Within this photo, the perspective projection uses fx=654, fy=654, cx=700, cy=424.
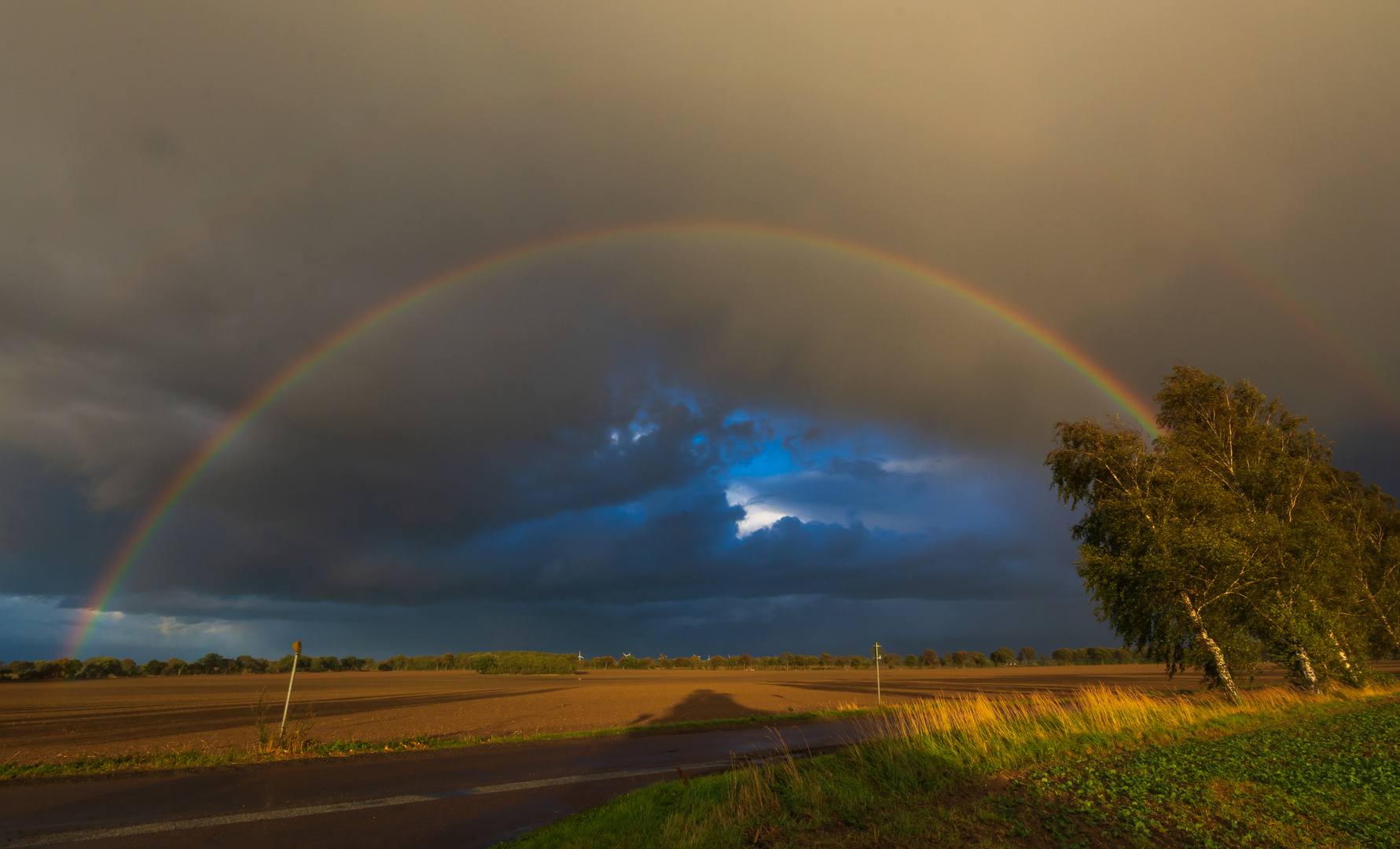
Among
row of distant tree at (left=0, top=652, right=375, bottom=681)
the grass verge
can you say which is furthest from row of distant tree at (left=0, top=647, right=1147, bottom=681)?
the grass verge

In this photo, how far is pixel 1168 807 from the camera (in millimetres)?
9562

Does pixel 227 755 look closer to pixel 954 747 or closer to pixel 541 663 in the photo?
pixel 954 747

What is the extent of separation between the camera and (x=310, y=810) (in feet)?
42.9

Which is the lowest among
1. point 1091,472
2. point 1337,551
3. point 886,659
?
point 886,659

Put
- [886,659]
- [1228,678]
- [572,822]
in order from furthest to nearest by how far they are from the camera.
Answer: [886,659] < [1228,678] < [572,822]

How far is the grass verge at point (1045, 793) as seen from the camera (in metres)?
8.78

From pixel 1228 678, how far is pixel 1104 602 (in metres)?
4.63

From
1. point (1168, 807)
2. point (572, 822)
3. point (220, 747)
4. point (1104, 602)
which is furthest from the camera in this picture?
point (1104, 602)

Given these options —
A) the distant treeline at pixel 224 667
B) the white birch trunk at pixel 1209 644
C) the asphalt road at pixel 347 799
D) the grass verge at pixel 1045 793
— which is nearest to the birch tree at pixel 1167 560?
the white birch trunk at pixel 1209 644

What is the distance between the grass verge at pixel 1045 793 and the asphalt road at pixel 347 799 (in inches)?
87.4

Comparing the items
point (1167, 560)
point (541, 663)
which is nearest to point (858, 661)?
point (541, 663)

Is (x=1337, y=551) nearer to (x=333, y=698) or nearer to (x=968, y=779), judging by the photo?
(x=968, y=779)

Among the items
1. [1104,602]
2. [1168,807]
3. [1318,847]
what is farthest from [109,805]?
[1104,602]

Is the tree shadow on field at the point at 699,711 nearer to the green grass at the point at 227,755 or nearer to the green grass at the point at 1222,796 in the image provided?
the green grass at the point at 227,755
